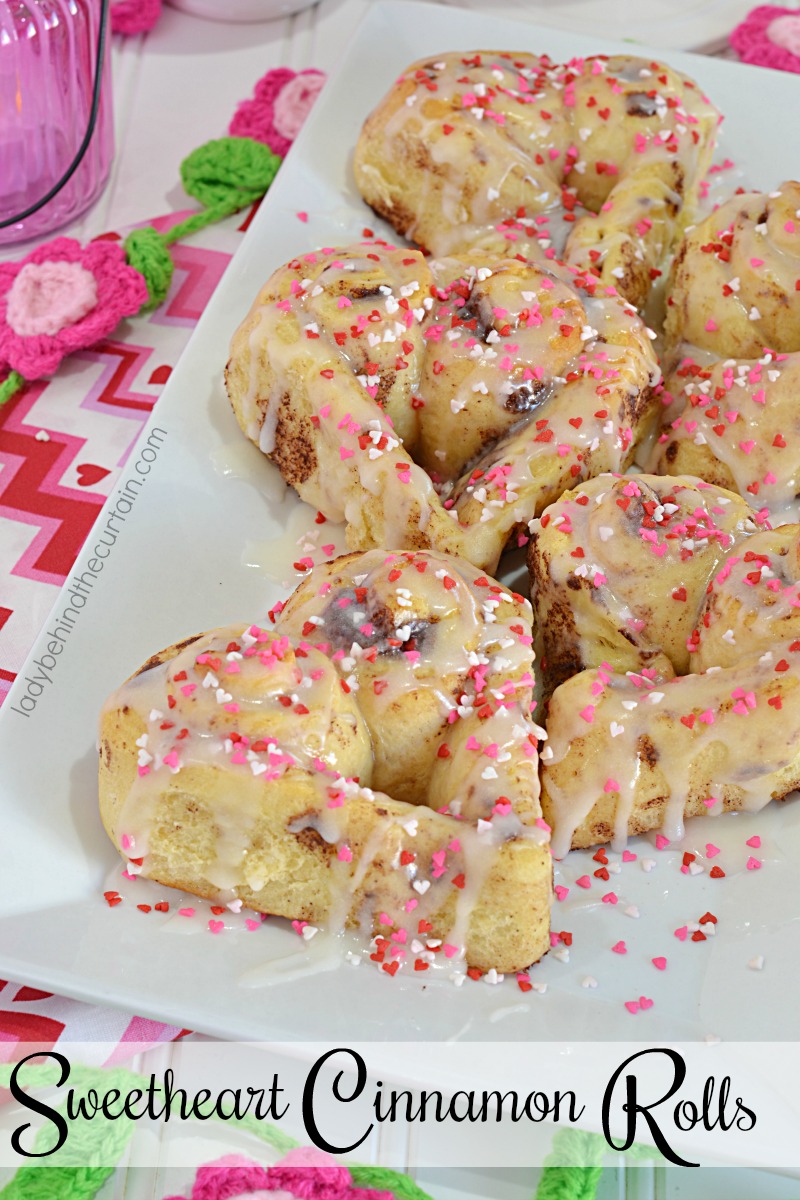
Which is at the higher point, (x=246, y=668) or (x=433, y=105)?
(x=433, y=105)

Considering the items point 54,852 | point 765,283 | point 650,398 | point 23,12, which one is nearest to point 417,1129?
point 54,852

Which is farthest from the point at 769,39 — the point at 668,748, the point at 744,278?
the point at 668,748

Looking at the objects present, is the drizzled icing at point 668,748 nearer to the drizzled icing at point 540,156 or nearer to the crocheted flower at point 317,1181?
the crocheted flower at point 317,1181

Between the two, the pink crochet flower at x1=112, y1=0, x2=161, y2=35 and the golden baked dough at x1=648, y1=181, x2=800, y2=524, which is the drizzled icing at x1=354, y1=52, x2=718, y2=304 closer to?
the golden baked dough at x1=648, y1=181, x2=800, y2=524

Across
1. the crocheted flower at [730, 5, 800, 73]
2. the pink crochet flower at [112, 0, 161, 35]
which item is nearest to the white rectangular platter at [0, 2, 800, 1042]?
the pink crochet flower at [112, 0, 161, 35]

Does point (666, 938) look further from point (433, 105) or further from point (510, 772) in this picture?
point (433, 105)

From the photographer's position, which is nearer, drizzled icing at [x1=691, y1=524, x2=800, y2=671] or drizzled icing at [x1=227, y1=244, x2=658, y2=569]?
drizzled icing at [x1=691, y1=524, x2=800, y2=671]
